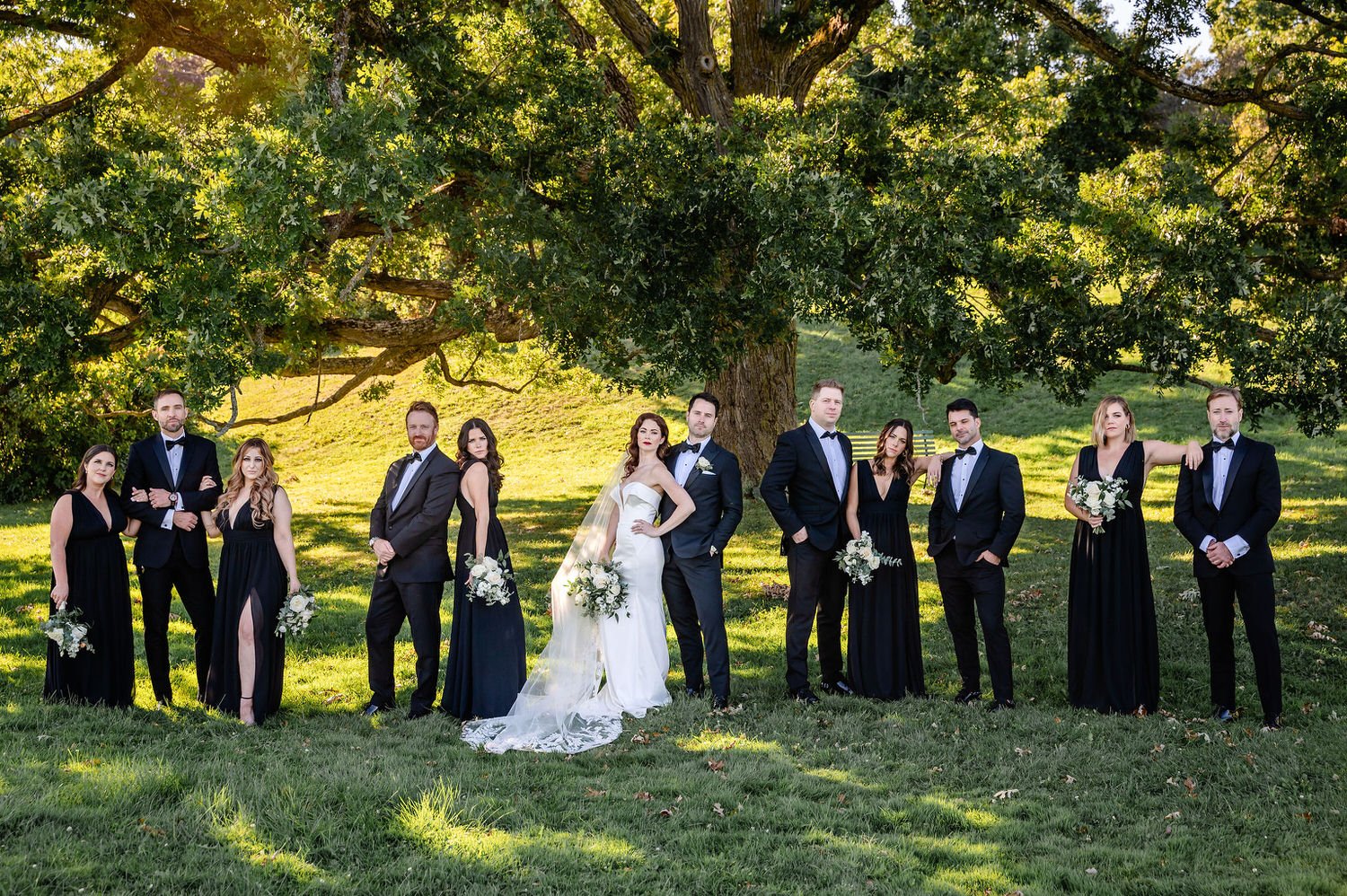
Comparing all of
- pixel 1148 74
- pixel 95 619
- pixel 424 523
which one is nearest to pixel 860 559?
pixel 424 523

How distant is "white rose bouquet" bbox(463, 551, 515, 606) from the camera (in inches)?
301

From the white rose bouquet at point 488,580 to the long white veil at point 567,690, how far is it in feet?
1.87

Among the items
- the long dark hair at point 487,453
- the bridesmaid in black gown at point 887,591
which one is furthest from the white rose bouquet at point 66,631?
the bridesmaid in black gown at point 887,591

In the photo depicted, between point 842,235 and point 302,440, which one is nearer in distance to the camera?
point 842,235

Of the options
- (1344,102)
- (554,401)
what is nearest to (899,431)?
(1344,102)

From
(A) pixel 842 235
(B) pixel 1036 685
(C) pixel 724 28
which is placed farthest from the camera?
(C) pixel 724 28

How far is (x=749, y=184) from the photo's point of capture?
1067cm

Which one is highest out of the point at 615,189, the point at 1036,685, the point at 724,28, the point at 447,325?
the point at 724,28

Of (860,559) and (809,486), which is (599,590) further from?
(860,559)

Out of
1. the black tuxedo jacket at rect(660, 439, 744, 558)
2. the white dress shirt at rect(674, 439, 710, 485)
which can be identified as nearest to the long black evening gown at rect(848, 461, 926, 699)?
the black tuxedo jacket at rect(660, 439, 744, 558)

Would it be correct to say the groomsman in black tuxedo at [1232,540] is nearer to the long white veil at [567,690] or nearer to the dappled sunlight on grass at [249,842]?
the long white veil at [567,690]

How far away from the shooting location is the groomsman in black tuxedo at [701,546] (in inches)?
309

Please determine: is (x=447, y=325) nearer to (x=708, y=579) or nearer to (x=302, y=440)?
(x=708, y=579)

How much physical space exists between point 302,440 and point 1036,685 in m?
27.7
